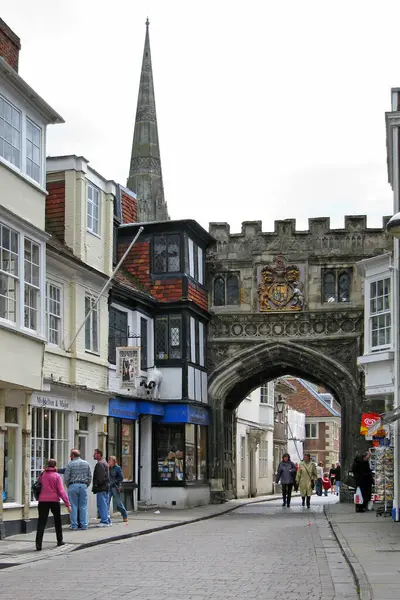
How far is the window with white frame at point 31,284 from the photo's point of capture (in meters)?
19.8

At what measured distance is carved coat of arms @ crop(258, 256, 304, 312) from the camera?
35406mm

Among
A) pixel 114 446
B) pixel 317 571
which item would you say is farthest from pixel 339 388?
pixel 317 571

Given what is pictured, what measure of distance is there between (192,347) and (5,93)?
1580 centimetres

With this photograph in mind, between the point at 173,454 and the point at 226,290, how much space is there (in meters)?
6.67

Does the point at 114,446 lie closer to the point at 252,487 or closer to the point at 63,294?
the point at 63,294

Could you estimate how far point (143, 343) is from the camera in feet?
105

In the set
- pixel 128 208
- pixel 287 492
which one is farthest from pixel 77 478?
pixel 128 208

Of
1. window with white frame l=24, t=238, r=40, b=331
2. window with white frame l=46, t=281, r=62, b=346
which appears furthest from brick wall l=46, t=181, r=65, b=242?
window with white frame l=24, t=238, r=40, b=331

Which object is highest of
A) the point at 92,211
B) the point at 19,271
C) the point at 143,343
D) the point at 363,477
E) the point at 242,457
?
the point at 92,211

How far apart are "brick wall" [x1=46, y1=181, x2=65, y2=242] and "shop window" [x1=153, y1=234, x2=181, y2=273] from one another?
25.5ft

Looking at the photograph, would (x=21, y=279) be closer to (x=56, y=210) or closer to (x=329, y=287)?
(x=56, y=210)

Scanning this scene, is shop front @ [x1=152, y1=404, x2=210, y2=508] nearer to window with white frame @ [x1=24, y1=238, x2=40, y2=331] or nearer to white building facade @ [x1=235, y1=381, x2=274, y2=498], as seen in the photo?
white building facade @ [x1=235, y1=381, x2=274, y2=498]

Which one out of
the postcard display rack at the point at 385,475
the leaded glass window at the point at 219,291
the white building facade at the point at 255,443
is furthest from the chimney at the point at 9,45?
the white building facade at the point at 255,443

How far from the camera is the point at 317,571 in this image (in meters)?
13.9
